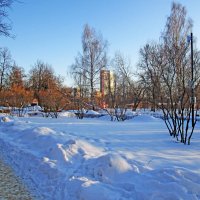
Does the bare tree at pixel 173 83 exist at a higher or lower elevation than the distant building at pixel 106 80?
lower

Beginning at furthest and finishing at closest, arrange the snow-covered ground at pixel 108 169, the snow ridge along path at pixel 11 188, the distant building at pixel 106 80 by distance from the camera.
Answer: the distant building at pixel 106 80 < the snow ridge along path at pixel 11 188 < the snow-covered ground at pixel 108 169

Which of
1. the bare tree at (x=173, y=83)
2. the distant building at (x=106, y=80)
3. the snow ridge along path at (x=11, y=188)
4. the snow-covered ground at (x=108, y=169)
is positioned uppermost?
the distant building at (x=106, y=80)

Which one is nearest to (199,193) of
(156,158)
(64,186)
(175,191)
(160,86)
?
(175,191)

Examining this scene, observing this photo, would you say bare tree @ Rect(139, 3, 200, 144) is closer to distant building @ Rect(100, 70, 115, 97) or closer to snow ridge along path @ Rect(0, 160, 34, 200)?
snow ridge along path @ Rect(0, 160, 34, 200)

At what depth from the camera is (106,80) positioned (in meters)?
45.1

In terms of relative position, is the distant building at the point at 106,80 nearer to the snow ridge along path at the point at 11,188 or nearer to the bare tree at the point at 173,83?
the bare tree at the point at 173,83

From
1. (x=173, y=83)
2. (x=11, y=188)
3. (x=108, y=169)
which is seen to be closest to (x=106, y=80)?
(x=173, y=83)

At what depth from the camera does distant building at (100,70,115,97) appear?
44.0 m

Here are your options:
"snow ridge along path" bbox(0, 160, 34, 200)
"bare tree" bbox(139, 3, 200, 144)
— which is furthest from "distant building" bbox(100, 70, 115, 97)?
"snow ridge along path" bbox(0, 160, 34, 200)

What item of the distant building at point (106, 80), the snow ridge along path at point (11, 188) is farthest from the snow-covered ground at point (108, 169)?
the distant building at point (106, 80)

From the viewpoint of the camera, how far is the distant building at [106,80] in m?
44.0

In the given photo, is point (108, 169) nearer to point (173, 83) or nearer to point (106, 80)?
point (173, 83)

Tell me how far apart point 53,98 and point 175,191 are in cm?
3378

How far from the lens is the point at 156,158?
8.39 meters
